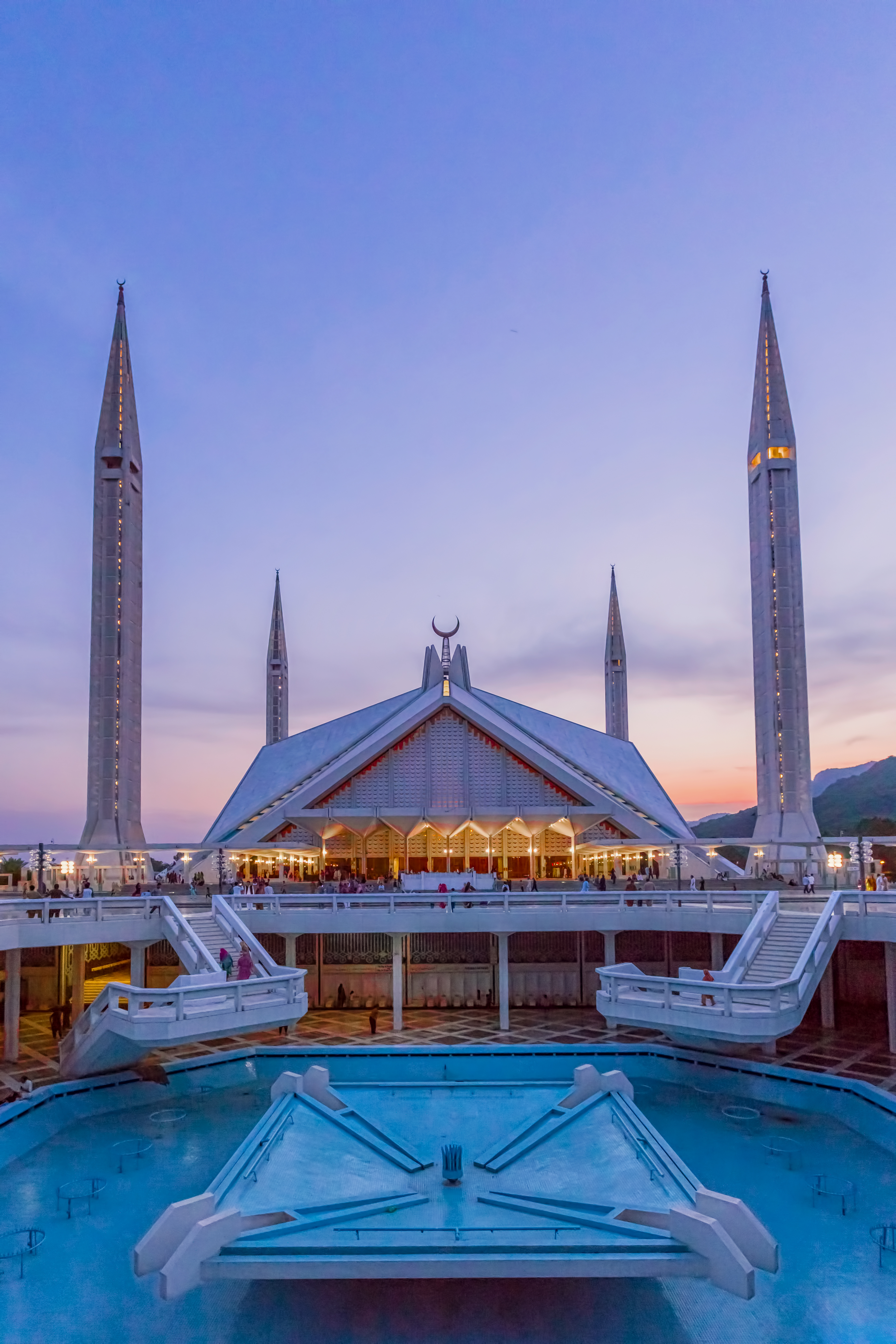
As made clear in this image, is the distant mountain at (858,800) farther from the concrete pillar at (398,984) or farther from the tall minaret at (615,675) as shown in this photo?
the concrete pillar at (398,984)

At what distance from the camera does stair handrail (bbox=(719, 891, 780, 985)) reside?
56.9ft

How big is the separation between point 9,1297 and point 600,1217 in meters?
6.07

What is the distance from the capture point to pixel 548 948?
25.7 metres

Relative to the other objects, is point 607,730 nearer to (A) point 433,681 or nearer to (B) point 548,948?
(A) point 433,681

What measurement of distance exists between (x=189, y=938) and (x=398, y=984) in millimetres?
5405

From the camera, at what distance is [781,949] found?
1780cm

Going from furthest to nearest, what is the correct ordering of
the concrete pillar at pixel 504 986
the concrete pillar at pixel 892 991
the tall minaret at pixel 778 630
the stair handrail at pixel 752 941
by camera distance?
the tall minaret at pixel 778 630 → the concrete pillar at pixel 504 986 → the concrete pillar at pixel 892 991 → the stair handrail at pixel 752 941

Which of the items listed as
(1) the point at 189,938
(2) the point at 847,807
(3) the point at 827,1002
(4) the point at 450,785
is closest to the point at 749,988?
(3) the point at 827,1002

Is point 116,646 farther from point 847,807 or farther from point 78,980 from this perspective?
point 847,807

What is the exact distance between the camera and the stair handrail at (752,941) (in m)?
17.3

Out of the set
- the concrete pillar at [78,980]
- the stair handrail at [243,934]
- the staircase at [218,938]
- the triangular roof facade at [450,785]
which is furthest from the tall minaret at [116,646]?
the staircase at [218,938]

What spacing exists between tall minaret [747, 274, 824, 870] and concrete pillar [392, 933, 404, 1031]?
15.1 m

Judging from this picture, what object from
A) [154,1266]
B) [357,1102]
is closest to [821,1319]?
[154,1266]

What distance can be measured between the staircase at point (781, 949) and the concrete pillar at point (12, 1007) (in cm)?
1420
